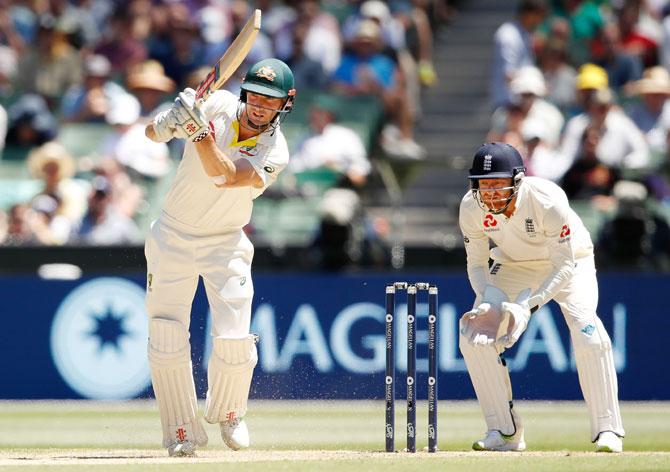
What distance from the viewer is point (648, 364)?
11.9m

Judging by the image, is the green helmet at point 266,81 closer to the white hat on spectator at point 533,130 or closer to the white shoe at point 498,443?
the white shoe at point 498,443

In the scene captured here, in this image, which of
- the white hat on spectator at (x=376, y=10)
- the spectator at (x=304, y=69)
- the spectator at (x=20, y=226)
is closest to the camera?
the spectator at (x=20, y=226)

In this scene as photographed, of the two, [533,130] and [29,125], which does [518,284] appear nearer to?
[533,130]

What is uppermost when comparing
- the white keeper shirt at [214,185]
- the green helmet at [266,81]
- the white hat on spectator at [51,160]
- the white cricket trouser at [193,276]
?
the white hat on spectator at [51,160]

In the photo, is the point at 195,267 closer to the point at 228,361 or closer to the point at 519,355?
the point at 228,361

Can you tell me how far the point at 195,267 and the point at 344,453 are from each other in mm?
1323

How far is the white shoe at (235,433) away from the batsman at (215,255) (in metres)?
0.13

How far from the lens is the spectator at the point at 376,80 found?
14.3 meters

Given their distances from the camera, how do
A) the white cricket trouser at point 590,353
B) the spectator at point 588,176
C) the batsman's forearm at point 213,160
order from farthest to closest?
the spectator at point 588,176 → the white cricket trouser at point 590,353 → the batsman's forearm at point 213,160

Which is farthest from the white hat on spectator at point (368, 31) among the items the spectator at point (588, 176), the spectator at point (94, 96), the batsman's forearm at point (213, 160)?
the batsman's forearm at point (213, 160)

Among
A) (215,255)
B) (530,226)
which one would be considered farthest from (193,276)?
(530,226)

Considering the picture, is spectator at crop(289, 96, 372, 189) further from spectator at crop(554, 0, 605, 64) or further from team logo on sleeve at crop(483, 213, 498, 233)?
team logo on sleeve at crop(483, 213, 498, 233)

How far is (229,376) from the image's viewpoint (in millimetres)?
8203

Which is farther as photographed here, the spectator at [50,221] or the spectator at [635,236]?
the spectator at [50,221]
